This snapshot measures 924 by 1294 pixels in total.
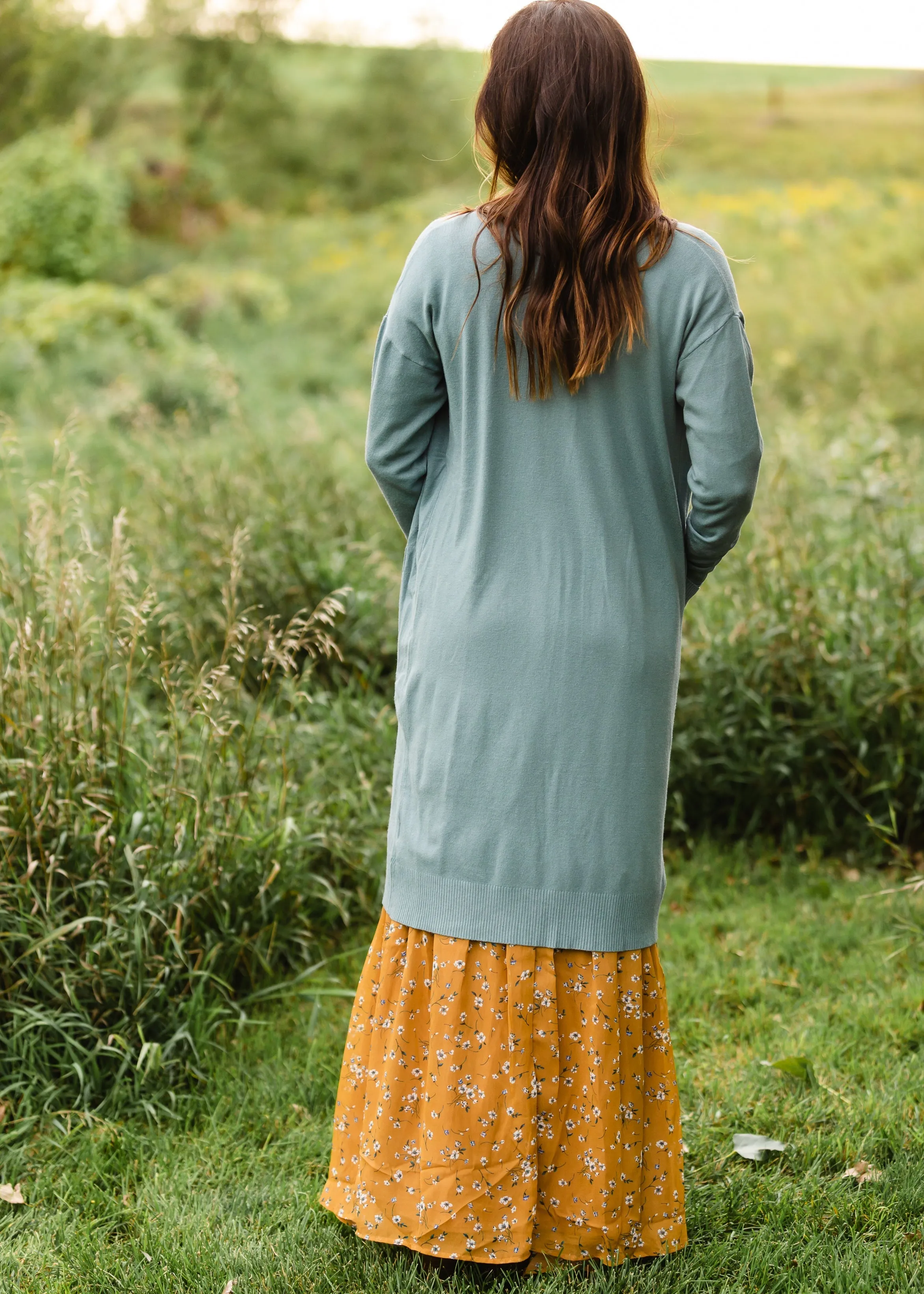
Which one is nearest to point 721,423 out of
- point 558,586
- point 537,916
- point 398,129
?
point 558,586

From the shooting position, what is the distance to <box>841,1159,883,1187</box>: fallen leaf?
2.39 m

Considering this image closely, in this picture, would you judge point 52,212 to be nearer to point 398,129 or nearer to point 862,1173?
point 398,129

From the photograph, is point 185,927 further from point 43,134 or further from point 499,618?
point 43,134

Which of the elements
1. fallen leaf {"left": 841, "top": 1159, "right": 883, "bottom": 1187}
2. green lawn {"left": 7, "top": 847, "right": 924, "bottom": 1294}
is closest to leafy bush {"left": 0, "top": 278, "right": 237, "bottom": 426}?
green lawn {"left": 7, "top": 847, "right": 924, "bottom": 1294}

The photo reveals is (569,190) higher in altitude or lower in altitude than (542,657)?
higher

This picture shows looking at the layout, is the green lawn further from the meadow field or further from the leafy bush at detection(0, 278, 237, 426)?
the leafy bush at detection(0, 278, 237, 426)

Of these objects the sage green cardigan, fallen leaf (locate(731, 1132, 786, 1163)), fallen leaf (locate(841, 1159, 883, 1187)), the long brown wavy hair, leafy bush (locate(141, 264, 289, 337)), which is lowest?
leafy bush (locate(141, 264, 289, 337))

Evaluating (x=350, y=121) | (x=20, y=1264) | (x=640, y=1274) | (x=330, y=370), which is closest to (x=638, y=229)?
(x=640, y=1274)

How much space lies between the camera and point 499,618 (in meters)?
1.97

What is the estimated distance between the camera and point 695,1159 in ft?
8.27

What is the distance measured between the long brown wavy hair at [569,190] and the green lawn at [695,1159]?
157cm

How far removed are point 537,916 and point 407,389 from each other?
89 centimetres

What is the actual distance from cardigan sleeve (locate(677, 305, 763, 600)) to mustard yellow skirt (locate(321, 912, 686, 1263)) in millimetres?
760

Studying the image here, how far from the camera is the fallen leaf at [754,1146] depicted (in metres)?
2.48
